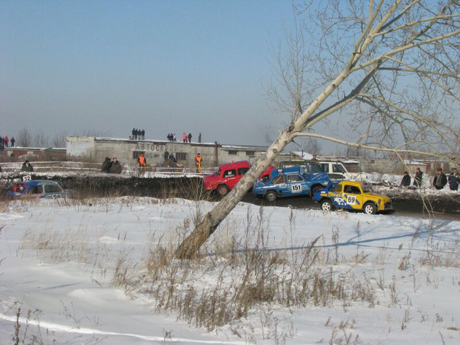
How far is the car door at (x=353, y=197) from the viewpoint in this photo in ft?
65.8

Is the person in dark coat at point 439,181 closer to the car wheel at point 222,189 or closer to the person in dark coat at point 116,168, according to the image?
the car wheel at point 222,189

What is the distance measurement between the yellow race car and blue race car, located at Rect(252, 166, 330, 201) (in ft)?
11.2

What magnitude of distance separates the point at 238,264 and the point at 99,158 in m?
48.6

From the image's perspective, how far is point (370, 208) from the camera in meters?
19.7

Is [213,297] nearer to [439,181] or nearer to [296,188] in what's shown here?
[296,188]

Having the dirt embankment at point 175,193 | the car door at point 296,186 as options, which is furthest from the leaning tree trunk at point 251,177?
the car door at point 296,186

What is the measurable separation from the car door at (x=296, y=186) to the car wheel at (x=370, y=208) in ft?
16.6

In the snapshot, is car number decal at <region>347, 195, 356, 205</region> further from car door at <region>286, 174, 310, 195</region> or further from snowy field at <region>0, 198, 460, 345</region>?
snowy field at <region>0, 198, 460, 345</region>

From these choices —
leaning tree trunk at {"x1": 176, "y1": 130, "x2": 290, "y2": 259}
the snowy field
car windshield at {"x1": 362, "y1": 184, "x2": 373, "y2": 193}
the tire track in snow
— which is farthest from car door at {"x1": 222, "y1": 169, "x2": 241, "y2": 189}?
the tire track in snow

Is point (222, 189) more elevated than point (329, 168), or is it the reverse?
point (329, 168)

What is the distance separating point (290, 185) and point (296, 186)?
1.08 feet

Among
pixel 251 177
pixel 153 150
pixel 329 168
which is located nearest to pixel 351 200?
pixel 329 168

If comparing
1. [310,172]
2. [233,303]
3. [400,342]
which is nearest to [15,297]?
[233,303]

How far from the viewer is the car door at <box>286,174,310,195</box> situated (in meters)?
24.6
